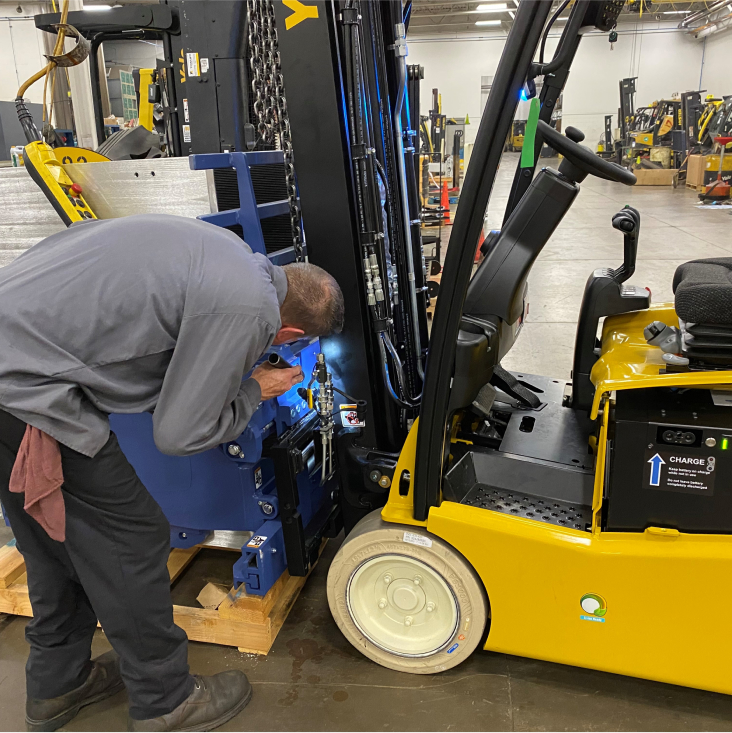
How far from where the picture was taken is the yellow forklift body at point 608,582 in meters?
1.86

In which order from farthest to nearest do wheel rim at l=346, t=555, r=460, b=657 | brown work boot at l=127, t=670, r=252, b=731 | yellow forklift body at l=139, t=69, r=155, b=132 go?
1. yellow forklift body at l=139, t=69, r=155, b=132
2. wheel rim at l=346, t=555, r=460, b=657
3. brown work boot at l=127, t=670, r=252, b=731

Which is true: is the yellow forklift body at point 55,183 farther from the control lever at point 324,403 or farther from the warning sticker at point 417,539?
the warning sticker at point 417,539

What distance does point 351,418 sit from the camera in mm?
2416

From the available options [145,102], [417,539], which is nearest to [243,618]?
[417,539]

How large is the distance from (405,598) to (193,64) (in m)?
2.70

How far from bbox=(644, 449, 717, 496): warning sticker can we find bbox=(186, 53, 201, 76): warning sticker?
2.76 meters

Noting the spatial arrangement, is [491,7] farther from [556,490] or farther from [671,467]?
[671,467]

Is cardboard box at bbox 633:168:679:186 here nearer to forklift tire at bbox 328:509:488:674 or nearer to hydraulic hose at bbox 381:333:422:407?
hydraulic hose at bbox 381:333:422:407

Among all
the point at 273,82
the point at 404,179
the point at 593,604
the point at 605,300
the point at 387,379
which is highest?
the point at 273,82

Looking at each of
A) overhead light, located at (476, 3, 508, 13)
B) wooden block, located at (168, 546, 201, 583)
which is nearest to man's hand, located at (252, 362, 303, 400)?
wooden block, located at (168, 546, 201, 583)

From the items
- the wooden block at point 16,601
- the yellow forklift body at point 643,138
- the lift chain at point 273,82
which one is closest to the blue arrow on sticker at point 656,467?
the lift chain at point 273,82

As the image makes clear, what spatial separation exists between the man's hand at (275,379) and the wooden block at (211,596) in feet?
3.31

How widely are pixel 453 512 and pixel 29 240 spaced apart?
6.85 feet

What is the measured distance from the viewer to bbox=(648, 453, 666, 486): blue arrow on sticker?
1.84 metres
